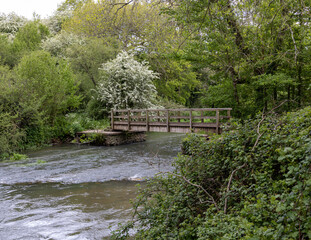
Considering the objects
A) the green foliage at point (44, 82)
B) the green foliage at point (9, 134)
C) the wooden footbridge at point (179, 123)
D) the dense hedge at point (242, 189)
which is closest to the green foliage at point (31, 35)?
the green foliage at point (44, 82)

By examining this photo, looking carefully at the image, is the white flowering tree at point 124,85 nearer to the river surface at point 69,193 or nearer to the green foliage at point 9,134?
the green foliage at point 9,134

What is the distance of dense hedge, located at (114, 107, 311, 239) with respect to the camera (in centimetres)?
278

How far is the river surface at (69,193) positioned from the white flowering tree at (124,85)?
24.3 feet

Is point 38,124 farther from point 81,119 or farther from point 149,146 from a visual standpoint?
point 149,146

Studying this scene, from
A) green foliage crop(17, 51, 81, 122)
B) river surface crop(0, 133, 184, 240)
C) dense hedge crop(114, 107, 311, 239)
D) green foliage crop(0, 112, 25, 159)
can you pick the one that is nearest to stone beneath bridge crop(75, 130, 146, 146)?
green foliage crop(17, 51, 81, 122)

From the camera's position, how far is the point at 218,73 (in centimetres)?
1279

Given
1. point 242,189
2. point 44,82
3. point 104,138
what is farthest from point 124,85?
point 242,189

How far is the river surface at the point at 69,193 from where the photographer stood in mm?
5789

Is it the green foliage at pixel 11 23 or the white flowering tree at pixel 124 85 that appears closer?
the white flowering tree at pixel 124 85

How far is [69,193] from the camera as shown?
8203 millimetres

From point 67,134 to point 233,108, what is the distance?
37.2ft

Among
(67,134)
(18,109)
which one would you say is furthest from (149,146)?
(18,109)

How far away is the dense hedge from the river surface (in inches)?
29.0

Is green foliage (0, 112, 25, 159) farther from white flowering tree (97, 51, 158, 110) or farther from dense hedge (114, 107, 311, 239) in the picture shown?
dense hedge (114, 107, 311, 239)
